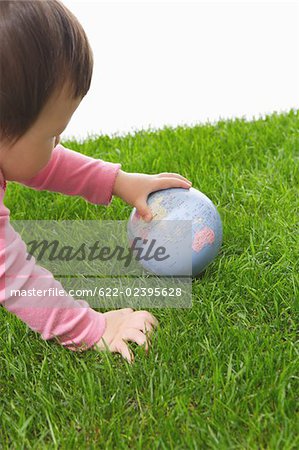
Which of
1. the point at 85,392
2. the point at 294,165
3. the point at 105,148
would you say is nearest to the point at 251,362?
the point at 85,392

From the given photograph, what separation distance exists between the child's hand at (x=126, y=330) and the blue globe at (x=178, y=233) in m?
0.17

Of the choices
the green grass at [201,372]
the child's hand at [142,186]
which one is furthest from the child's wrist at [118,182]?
Result: the green grass at [201,372]

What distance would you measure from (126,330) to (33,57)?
0.65 m

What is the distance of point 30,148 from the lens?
1435mm

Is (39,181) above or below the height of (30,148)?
below

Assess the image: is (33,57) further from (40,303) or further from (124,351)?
(124,351)

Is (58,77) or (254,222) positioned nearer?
(58,77)

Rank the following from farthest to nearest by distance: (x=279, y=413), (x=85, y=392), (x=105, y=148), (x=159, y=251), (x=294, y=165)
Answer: (x=105, y=148)
(x=294, y=165)
(x=159, y=251)
(x=85, y=392)
(x=279, y=413)

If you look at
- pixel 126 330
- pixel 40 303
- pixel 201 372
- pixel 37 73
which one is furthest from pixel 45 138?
pixel 201 372

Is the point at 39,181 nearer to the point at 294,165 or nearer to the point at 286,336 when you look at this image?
the point at 286,336

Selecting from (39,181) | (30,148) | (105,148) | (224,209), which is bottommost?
(105,148)

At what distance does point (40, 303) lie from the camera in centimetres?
152

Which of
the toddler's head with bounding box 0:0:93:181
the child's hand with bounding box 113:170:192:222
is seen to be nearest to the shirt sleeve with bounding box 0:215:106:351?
the toddler's head with bounding box 0:0:93:181

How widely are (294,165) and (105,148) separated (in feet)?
2.87
